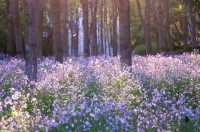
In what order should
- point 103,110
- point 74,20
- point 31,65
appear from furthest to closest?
point 74,20 → point 31,65 → point 103,110

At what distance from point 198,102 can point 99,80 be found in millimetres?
3095

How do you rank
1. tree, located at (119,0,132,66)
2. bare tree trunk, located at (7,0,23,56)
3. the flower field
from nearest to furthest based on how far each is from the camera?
1. the flower field
2. tree, located at (119,0,132,66)
3. bare tree trunk, located at (7,0,23,56)

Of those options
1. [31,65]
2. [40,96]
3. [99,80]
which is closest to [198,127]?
[40,96]

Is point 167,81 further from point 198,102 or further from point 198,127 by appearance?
point 198,127

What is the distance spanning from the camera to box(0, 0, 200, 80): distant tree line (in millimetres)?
17938

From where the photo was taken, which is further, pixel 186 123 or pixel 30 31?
pixel 30 31

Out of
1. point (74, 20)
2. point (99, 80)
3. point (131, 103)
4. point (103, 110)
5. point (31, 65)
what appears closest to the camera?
point (103, 110)

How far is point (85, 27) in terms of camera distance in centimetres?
3522

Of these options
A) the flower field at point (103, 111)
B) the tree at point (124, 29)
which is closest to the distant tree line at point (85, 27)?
the tree at point (124, 29)

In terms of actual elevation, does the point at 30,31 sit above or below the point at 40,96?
above

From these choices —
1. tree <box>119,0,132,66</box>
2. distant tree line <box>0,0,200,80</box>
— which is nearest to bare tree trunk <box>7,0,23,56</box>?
distant tree line <box>0,0,200,80</box>

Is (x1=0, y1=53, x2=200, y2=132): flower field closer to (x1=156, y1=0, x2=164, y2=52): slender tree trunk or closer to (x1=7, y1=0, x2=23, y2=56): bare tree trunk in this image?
(x1=7, y1=0, x2=23, y2=56): bare tree trunk

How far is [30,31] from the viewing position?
15.8m

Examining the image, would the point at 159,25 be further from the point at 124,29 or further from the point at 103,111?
the point at 103,111
